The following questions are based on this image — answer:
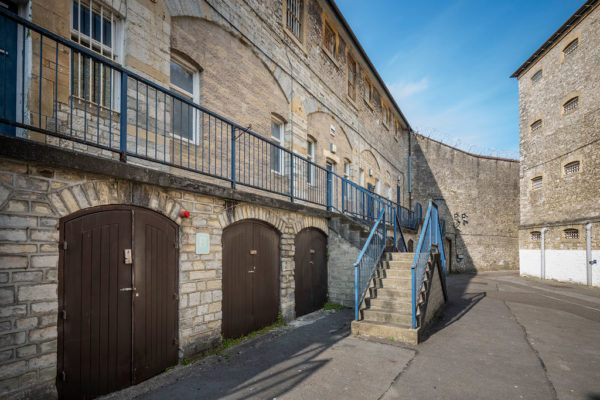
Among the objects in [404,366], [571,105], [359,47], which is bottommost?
[404,366]

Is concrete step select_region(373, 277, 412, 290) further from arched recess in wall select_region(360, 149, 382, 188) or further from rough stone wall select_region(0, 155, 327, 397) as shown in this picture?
arched recess in wall select_region(360, 149, 382, 188)

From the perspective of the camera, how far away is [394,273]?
7.31 meters

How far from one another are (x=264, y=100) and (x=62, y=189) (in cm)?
619

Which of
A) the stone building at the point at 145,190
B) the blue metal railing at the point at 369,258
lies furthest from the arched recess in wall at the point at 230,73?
the blue metal railing at the point at 369,258

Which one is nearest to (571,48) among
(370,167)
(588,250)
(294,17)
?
(588,250)

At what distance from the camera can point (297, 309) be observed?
7.68 metres

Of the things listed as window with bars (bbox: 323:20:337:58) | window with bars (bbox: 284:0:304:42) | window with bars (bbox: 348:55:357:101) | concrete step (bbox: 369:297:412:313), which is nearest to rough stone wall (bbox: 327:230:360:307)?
concrete step (bbox: 369:297:412:313)

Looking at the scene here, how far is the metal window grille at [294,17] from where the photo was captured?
32.9 ft

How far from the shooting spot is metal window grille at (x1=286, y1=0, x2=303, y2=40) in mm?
10031

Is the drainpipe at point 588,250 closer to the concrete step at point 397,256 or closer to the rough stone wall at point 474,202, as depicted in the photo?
the rough stone wall at point 474,202

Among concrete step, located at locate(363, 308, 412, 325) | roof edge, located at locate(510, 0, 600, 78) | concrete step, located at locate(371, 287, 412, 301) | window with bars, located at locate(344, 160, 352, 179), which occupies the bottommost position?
concrete step, located at locate(363, 308, 412, 325)

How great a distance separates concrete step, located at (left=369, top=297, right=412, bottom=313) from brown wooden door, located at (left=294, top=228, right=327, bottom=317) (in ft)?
6.06

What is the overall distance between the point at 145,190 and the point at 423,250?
19.5 ft

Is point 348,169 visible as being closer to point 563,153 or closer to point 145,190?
point 145,190
